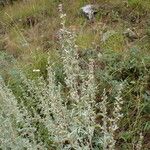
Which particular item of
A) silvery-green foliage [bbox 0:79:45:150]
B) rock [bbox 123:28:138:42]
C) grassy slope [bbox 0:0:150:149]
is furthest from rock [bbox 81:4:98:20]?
silvery-green foliage [bbox 0:79:45:150]

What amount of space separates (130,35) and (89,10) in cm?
87

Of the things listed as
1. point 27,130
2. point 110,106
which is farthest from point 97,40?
point 27,130

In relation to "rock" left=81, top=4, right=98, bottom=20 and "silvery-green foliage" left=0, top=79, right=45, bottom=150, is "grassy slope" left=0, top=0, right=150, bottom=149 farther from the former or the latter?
"silvery-green foliage" left=0, top=79, right=45, bottom=150

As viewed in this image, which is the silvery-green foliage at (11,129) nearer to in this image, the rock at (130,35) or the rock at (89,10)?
the rock at (130,35)

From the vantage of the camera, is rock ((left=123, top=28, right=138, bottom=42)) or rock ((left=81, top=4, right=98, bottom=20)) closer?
rock ((left=123, top=28, right=138, bottom=42))

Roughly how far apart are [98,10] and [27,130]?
8.67 ft

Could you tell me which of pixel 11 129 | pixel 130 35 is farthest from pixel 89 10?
pixel 11 129

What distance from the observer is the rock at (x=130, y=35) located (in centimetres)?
502

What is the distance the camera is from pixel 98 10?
5.66 m

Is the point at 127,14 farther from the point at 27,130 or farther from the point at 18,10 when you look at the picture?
the point at 27,130

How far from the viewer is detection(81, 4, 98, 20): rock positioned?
5609mm

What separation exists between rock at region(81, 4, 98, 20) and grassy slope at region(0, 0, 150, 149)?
7 centimetres

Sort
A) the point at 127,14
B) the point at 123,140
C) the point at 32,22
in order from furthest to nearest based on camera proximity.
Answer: the point at 32,22, the point at 127,14, the point at 123,140

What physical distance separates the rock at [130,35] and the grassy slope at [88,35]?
0.05 meters
